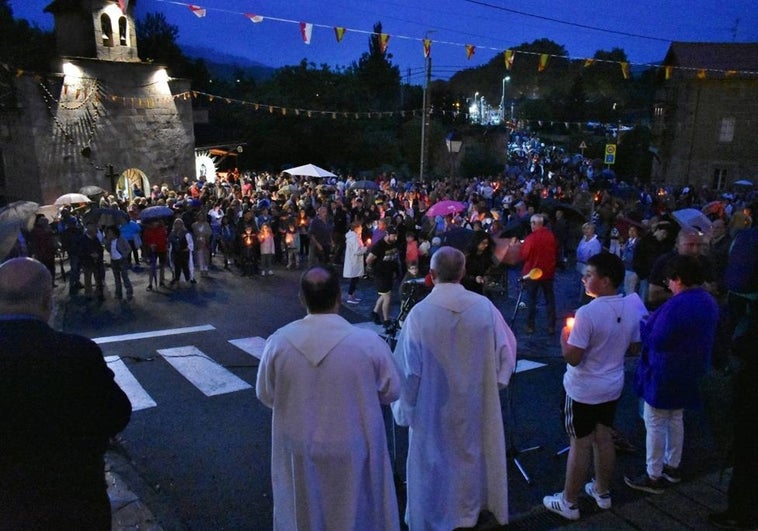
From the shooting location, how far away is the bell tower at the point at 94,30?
880 inches

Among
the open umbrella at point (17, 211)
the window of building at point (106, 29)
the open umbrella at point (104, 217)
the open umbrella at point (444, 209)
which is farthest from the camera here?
the window of building at point (106, 29)

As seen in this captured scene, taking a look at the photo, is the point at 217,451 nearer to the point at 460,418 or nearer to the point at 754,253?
the point at 460,418

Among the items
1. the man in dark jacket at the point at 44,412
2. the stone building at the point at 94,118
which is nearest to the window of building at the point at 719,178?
the stone building at the point at 94,118

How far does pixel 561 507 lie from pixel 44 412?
3.30m

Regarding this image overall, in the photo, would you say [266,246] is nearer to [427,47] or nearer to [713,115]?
[427,47]

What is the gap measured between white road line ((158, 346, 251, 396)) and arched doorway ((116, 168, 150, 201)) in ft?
60.9

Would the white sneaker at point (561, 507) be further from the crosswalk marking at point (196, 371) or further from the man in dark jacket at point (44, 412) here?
the crosswalk marking at point (196, 371)

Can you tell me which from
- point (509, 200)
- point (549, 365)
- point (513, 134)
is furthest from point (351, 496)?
point (513, 134)

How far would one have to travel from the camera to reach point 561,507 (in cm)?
376

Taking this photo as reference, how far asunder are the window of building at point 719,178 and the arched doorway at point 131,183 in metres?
33.5

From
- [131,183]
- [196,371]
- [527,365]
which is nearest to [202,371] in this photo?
[196,371]

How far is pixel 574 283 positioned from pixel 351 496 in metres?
10.7

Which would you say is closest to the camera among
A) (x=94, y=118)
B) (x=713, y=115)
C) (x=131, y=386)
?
(x=131, y=386)

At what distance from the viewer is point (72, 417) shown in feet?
7.70
